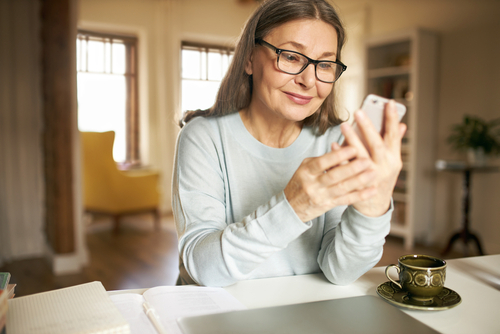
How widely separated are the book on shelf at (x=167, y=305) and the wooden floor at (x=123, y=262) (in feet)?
6.81

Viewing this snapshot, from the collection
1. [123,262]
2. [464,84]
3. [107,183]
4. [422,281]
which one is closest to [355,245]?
[422,281]

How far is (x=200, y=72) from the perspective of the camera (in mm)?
6000

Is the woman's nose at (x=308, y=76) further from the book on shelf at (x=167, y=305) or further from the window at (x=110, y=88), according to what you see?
the window at (x=110, y=88)

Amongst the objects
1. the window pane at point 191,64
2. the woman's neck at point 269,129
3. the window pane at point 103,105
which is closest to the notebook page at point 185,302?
the woman's neck at point 269,129

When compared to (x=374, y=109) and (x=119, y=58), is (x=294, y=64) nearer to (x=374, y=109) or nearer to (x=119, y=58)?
(x=374, y=109)

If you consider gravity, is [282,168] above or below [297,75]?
below

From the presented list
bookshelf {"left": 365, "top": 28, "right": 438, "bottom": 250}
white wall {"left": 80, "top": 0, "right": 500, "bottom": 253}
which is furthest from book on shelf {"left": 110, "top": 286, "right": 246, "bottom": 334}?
bookshelf {"left": 365, "top": 28, "right": 438, "bottom": 250}

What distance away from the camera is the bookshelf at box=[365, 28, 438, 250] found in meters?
3.69

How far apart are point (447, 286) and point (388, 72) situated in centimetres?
350

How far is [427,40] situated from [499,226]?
1745 millimetres

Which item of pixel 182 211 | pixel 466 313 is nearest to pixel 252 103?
pixel 182 211

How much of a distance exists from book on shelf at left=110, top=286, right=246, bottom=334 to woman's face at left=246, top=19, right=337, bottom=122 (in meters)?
0.46

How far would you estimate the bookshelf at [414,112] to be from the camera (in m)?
3.69

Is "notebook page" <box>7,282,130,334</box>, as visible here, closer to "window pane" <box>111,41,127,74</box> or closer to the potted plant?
the potted plant
